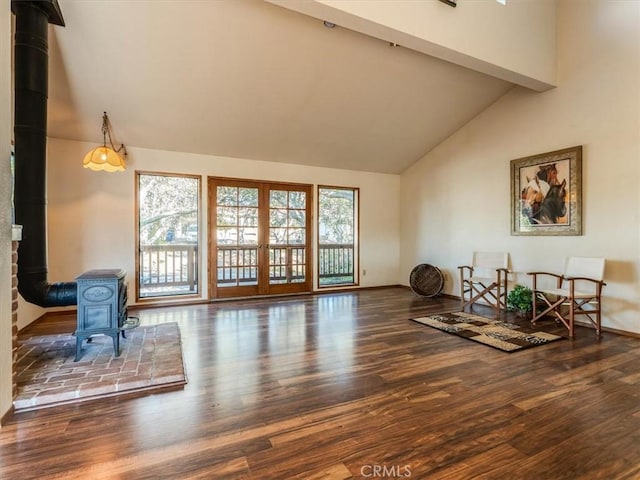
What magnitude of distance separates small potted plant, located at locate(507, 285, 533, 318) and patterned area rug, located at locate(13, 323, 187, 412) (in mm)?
4328

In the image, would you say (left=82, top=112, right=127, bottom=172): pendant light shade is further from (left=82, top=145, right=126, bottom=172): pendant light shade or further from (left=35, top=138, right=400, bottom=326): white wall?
(left=35, top=138, right=400, bottom=326): white wall

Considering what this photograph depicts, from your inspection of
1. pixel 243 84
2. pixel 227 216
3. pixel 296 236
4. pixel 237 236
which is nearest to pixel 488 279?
pixel 296 236

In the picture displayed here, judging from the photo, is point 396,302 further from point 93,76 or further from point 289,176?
point 93,76

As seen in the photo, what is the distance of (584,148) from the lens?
4117 millimetres

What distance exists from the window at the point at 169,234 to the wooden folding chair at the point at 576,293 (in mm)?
5248

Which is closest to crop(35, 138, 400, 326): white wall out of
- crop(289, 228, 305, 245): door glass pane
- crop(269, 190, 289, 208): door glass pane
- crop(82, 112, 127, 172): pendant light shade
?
crop(269, 190, 289, 208): door glass pane

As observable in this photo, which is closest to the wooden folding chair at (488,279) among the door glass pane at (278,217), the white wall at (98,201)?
the door glass pane at (278,217)

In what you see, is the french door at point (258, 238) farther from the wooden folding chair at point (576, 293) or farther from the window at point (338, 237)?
the wooden folding chair at point (576, 293)

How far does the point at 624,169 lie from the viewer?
12.3 feet

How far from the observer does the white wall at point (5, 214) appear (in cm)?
200

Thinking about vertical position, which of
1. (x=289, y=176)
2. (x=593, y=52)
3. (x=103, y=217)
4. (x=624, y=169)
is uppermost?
(x=593, y=52)

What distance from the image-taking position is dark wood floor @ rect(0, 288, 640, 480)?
1.61 meters

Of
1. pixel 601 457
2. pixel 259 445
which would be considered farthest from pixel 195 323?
pixel 601 457

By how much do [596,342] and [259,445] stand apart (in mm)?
3764
